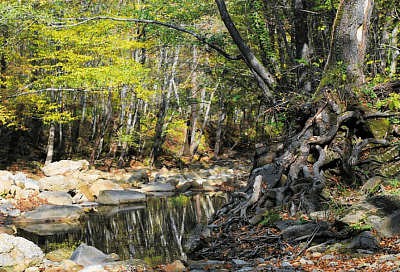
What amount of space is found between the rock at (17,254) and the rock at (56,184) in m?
8.62

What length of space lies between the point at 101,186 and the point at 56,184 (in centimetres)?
205

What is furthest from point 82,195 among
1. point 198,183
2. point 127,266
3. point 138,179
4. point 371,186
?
point 371,186

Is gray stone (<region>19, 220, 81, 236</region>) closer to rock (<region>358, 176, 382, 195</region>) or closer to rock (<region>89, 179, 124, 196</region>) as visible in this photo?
rock (<region>89, 179, 124, 196</region>)

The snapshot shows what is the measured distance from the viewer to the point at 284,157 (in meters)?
8.23

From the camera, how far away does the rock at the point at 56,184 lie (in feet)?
50.1

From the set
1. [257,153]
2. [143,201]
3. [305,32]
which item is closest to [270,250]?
[257,153]

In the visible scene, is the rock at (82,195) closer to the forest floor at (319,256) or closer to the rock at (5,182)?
the rock at (5,182)

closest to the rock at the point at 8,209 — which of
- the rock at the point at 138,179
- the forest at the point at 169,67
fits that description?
the forest at the point at 169,67

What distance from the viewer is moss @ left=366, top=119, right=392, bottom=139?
24.8ft

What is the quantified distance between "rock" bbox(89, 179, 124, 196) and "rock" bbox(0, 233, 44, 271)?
9.04m

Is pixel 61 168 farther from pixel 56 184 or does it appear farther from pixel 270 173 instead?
pixel 270 173

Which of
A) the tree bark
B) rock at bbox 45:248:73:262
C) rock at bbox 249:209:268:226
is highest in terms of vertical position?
the tree bark

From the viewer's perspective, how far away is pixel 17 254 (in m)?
6.79

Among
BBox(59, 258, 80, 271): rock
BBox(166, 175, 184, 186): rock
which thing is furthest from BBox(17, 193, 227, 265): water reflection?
BBox(166, 175, 184, 186): rock
